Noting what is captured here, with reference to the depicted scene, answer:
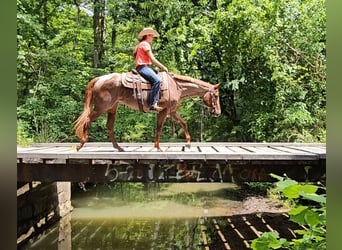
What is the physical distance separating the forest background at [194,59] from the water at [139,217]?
1570 mm

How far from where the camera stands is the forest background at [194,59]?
949 centimetres

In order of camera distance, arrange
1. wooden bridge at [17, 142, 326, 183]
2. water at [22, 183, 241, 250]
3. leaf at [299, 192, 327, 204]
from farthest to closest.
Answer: water at [22, 183, 241, 250], wooden bridge at [17, 142, 326, 183], leaf at [299, 192, 327, 204]

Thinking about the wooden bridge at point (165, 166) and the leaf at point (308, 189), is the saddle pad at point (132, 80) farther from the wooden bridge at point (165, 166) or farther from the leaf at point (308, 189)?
the leaf at point (308, 189)

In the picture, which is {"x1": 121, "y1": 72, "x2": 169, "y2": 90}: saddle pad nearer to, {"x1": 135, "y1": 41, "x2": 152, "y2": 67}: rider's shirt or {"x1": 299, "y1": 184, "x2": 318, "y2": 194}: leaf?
{"x1": 135, "y1": 41, "x2": 152, "y2": 67}: rider's shirt

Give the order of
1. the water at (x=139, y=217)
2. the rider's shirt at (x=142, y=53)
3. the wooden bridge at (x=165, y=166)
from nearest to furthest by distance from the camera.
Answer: the wooden bridge at (x=165, y=166) < the rider's shirt at (x=142, y=53) < the water at (x=139, y=217)

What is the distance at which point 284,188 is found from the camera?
86 centimetres

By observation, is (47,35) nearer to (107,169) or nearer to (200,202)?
(200,202)

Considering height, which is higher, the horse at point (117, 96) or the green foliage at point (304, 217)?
the horse at point (117, 96)

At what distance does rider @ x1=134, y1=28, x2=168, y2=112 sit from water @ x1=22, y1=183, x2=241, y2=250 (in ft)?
7.71

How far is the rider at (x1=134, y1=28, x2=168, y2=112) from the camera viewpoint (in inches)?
201

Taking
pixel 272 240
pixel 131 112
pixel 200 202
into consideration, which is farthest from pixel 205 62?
pixel 272 240

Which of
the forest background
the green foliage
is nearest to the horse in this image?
the forest background

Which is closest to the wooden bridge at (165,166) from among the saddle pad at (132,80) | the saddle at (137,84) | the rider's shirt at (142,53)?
the saddle at (137,84)

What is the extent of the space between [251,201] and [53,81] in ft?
19.7
